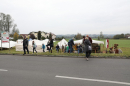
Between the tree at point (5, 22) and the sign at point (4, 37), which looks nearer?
the sign at point (4, 37)

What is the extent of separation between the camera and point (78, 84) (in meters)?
3.54

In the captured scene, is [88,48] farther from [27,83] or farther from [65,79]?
[27,83]

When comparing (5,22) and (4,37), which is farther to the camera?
(5,22)

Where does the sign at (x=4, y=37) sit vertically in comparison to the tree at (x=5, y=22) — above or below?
below

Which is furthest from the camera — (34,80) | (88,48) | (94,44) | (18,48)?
(18,48)

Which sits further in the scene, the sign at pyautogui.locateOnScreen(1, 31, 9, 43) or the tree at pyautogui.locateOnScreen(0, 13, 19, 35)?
the tree at pyautogui.locateOnScreen(0, 13, 19, 35)

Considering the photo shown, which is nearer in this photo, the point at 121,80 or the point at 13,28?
the point at 121,80

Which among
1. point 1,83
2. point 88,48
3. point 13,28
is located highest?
point 13,28

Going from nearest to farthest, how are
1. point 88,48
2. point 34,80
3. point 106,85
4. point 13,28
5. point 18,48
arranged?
point 106,85
point 34,80
point 88,48
point 18,48
point 13,28

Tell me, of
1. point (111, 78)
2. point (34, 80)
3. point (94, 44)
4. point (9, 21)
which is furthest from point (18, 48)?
point (9, 21)

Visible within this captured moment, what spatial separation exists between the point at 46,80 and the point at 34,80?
46 centimetres

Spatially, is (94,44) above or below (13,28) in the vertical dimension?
below

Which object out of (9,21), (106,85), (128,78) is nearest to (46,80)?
(106,85)

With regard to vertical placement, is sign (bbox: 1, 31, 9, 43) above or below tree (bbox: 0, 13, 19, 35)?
below
